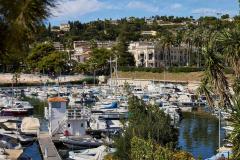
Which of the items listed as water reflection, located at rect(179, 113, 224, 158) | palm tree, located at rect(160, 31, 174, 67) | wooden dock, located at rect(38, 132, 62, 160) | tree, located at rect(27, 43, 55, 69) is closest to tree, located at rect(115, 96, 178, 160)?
wooden dock, located at rect(38, 132, 62, 160)

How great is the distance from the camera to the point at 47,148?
115 ft

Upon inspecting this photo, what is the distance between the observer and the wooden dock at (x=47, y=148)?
3156cm

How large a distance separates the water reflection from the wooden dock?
8.72m

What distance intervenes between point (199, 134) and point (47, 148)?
19.8 m

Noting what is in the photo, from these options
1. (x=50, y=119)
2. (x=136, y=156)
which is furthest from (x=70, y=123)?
(x=136, y=156)

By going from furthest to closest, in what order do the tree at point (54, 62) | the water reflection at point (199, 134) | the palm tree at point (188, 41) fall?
the palm tree at point (188, 41)
the tree at point (54, 62)
the water reflection at point (199, 134)

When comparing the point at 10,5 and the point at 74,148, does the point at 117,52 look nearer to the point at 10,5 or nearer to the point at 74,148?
the point at 74,148

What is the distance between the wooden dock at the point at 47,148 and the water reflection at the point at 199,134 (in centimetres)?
872

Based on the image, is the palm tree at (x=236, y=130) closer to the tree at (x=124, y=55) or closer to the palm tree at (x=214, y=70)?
the palm tree at (x=214, y=70)

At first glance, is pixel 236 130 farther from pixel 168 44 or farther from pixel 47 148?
pixel 168 44

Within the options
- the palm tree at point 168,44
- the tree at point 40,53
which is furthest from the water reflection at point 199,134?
the tree at point 40,53

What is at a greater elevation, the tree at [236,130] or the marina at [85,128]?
the tree at [236,130]

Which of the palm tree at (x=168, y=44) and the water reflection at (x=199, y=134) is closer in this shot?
the water reflection at (x=199, y=134)

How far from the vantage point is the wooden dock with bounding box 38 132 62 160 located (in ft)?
104
